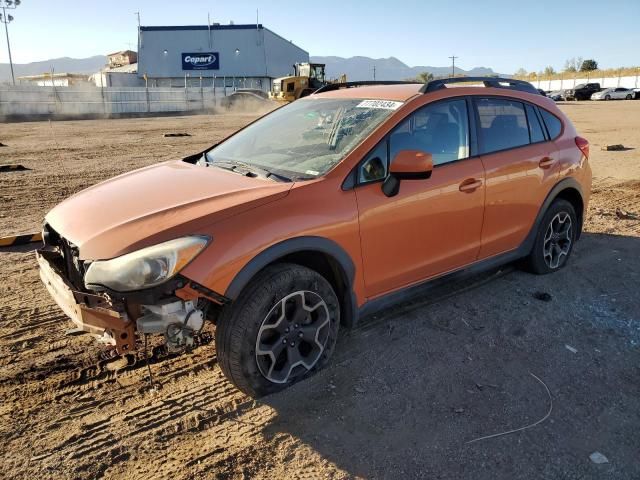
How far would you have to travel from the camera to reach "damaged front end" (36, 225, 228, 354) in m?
2.56

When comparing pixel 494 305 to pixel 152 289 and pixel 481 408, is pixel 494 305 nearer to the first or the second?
pixel 481 408

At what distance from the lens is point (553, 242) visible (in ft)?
16.3

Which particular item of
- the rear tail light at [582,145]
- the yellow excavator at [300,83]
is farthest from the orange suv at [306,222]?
the yellow excavator at [300,83]

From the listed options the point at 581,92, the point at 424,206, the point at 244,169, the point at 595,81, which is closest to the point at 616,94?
the point at 581,92

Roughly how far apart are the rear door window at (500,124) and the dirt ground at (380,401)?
130cm

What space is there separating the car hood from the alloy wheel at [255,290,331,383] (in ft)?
2.09

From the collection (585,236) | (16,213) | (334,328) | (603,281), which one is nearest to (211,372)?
(334,328)

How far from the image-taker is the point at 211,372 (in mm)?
3365

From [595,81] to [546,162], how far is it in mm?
77878

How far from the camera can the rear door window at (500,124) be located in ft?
13.5

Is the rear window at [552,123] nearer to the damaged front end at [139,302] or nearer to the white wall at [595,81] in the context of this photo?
the damaged front end at [139,302]

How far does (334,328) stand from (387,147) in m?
1.25

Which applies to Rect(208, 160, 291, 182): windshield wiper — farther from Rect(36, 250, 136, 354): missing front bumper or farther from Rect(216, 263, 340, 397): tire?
Rect(36, 250, 136, 354): missing front bumper

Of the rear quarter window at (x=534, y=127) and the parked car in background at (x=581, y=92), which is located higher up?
the parked car in background at (x=581, y=92)
